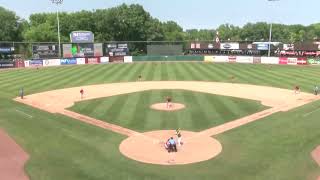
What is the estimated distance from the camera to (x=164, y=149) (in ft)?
82.2

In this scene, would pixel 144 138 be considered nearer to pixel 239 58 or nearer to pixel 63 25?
pixel 239 58

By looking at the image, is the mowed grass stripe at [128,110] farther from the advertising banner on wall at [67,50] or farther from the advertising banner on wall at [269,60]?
the advertising banner on wall at [269,60]

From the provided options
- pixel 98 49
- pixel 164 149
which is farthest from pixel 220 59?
pixel 164 149

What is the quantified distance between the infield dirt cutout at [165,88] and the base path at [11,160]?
641 centimetres

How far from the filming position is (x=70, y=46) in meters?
89.1

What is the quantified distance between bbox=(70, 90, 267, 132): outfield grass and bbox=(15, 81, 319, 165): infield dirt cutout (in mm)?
1113

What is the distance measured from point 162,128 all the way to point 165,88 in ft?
65.3

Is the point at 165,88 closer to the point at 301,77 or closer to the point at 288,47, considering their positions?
the point at 301,77

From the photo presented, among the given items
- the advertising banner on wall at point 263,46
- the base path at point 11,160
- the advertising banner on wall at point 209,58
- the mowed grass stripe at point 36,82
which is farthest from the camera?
the advertising banner on wall at point 263,46

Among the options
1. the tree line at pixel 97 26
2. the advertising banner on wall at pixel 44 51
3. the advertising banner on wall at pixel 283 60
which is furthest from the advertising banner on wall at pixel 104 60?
the advertising banner on wall at pixel 283 60

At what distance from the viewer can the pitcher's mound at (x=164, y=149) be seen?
23.2 m

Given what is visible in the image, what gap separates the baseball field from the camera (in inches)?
858

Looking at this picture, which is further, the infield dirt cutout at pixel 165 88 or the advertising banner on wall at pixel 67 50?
the advertising banner on wall at pixel 67 50

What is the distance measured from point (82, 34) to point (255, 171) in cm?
7722
